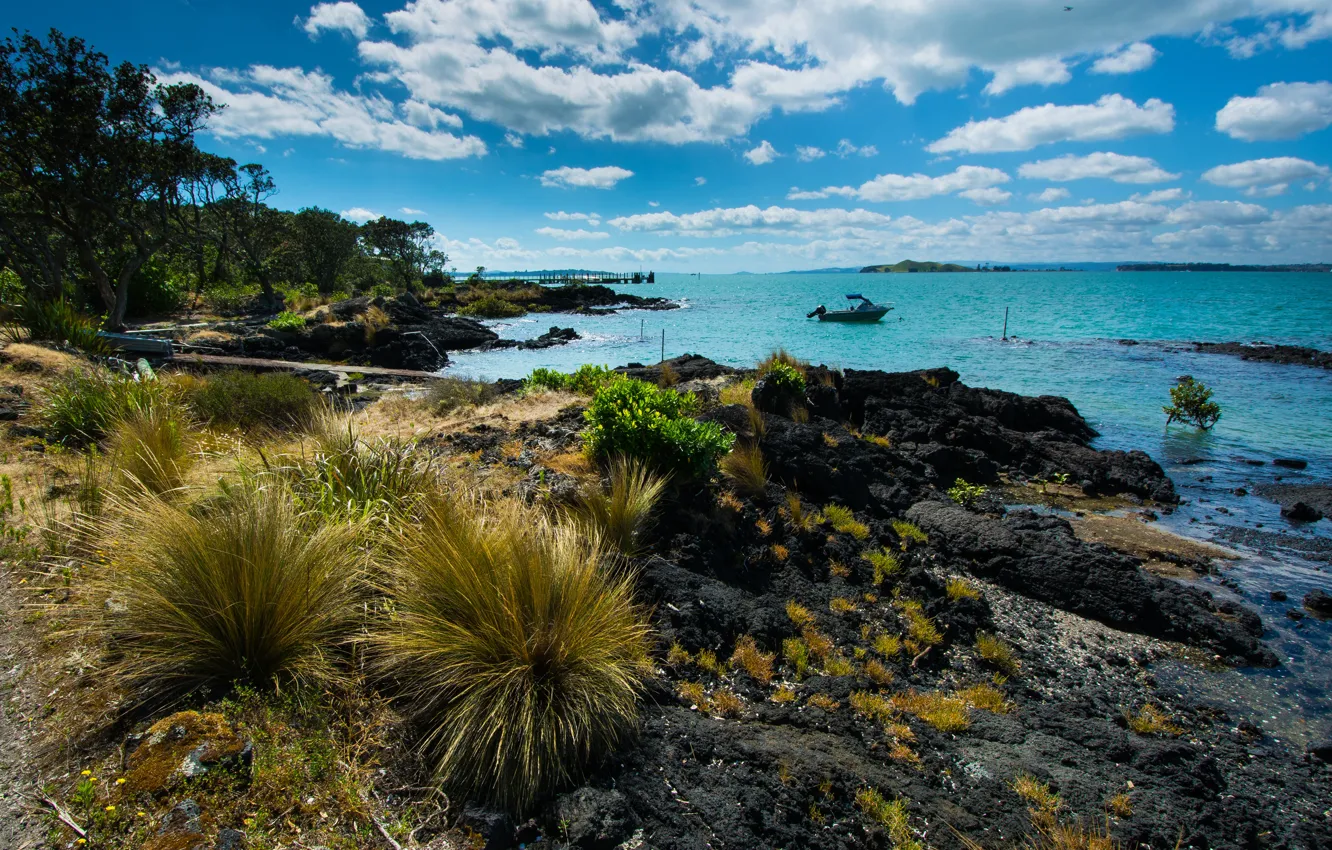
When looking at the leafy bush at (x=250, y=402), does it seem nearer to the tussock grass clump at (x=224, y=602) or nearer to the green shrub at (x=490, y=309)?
the tussock grass clump at (x=224, y=602)

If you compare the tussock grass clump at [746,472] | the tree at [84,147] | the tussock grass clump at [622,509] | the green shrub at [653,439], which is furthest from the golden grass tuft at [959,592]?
the tree at [84,147]

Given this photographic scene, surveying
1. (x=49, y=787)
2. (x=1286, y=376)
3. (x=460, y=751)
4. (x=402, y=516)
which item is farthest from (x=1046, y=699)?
(x=1286, y=376)

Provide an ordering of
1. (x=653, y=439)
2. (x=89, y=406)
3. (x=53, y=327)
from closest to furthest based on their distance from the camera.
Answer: (x=653, y=439) → (x=89, y=406) → (x=53, y=327)

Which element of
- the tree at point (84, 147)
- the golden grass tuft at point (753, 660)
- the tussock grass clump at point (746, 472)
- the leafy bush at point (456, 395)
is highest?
the tree at point (84, 147)

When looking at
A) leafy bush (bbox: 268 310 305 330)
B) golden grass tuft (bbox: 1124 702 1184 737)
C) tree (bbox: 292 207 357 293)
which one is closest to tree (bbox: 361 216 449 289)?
tree (bbox: 292 207 357 293)

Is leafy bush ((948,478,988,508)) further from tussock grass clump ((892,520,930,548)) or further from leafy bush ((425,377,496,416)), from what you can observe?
leafy bush ((425,377,496,416))

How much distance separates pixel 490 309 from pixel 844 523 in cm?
5123

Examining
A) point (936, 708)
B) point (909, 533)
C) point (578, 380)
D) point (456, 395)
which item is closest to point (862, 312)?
point (578, 380)

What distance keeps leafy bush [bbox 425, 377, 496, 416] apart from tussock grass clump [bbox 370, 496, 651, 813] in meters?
9.40

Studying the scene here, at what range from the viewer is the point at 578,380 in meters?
14.4

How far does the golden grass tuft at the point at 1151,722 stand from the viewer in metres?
4.90

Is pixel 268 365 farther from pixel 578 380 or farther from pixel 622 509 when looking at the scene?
pixel 622 509

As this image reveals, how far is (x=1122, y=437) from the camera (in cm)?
1689

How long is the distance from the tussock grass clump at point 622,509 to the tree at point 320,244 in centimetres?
5003
